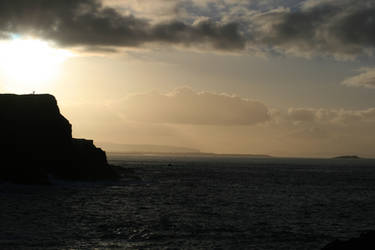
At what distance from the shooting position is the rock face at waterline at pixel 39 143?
3036 inches

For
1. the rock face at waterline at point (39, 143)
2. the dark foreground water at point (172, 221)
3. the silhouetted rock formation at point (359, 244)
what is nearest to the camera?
the silhouetted rock formation at point (359, 244)

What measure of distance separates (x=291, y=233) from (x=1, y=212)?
29.6 metres

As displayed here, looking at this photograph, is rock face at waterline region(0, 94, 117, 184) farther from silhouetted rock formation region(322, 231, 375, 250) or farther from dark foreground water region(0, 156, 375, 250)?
silhouetted rock formation region(322, 231, 375, 250)

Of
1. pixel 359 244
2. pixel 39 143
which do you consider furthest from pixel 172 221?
pixel 39 143

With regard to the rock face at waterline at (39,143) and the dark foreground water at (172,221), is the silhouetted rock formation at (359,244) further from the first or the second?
the rock face at waterline at (39,143)

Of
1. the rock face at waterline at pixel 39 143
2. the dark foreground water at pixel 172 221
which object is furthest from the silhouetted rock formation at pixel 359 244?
the rock face at waterline at pixel 39 143

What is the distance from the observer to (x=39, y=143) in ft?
278

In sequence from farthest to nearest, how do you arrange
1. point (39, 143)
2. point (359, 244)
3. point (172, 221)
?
point (39, 143), point (172, 221), point (359, 244)

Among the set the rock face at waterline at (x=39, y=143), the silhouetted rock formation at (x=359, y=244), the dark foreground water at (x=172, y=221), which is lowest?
the dark foreground water at (x=172, y=221)

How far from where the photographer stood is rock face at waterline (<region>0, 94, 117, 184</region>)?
77125mm

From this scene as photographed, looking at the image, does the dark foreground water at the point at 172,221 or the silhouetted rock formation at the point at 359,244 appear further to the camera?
the dark foreground water at the point at 172,221

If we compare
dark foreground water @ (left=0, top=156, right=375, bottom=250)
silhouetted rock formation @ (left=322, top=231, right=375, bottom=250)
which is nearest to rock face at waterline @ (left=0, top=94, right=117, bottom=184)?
dark foreground water @ (left=0, top=156, right=375, bottom=250)

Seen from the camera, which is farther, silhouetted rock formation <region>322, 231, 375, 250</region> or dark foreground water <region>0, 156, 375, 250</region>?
dark foreground water <region>0, 156, 375, 250</region>

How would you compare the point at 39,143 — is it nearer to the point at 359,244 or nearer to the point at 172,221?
the point at 172,221
